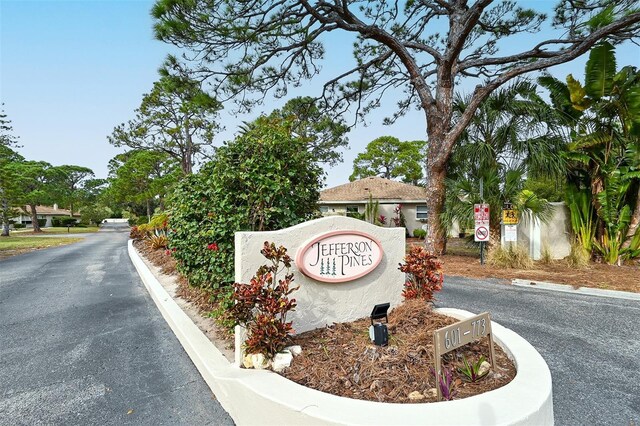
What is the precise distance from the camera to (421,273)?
3756 millimetres

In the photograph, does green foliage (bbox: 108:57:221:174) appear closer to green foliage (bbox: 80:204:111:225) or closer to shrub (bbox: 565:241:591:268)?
shrub (bbox: 565:241:591:268)

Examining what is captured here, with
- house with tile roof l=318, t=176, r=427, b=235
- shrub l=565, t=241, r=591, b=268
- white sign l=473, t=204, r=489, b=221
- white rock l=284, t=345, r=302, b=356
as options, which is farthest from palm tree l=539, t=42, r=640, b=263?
house with tile roof l=318, t=176, r=427, b=235

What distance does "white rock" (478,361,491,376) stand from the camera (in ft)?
8.30

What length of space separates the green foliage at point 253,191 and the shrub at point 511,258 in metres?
6.78

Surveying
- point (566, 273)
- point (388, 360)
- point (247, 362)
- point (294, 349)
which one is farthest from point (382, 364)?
point (566, 273)

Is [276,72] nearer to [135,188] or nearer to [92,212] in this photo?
[135,188]

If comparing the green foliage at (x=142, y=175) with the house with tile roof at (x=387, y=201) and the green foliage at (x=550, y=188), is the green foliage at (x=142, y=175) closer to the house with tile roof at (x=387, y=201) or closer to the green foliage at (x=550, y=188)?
the house with tile roof at (x=387, y=201)

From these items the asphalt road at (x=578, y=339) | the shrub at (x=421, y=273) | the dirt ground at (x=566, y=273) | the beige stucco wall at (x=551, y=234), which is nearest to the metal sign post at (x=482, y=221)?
the dirt ground at (x=566, y=273)

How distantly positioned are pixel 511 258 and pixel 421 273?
6445mm

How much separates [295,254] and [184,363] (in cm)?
167

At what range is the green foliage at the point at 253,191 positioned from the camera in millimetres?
3787

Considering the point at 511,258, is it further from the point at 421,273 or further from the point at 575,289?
the point at 421,273

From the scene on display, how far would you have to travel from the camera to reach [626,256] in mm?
8523

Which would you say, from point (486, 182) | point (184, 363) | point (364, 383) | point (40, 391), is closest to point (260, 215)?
point (184, 363)
